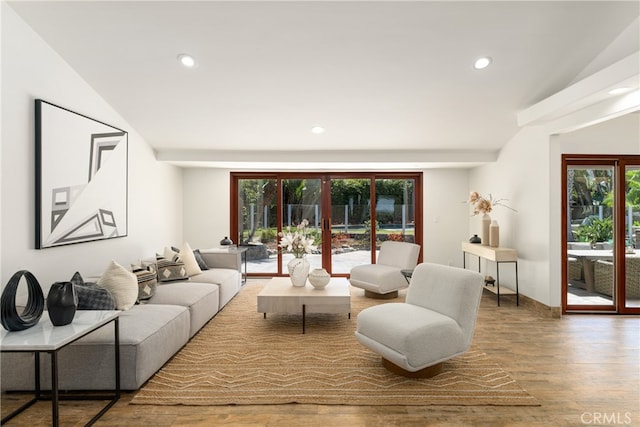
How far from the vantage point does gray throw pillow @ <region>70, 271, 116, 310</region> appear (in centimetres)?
280

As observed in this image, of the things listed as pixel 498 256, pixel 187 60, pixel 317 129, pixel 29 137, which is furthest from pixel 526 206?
pixel 29 137

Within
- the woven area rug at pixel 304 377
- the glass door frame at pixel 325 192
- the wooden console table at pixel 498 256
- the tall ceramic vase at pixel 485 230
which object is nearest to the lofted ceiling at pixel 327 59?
the tall ceramic vase at pixel 485 230

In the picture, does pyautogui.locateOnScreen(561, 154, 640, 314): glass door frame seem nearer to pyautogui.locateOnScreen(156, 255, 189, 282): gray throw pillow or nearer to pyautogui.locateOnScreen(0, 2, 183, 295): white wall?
pyautogui.locateOnScreen(156, 255, 189, 282): gray throw pillow

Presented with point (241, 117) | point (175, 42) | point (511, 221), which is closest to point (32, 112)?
point (175, 42)

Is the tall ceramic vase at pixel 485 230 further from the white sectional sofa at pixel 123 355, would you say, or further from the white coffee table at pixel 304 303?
the white sectional sofa at pixel 123 355

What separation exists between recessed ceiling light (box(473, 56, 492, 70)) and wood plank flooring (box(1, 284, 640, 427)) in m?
2.75

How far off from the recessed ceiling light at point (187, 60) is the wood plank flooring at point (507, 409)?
2.95 m

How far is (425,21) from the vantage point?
3152 millimetres

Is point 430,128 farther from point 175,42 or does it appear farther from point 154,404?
point 154,404

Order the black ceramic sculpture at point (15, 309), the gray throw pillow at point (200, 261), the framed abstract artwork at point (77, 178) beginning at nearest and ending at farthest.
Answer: the black ceramic sculpture at point (15, 309), the framed abstract artwork at point (77, 178), the gray throw pillow at point (200, 261)

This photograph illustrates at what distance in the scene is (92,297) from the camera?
2850 mm

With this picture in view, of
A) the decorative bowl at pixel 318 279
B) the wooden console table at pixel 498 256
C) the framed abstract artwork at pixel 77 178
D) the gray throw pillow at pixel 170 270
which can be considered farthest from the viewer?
the wooden console table at pixel 498 256

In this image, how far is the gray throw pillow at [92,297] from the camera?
2.80 meters

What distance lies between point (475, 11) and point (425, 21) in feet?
1.30
